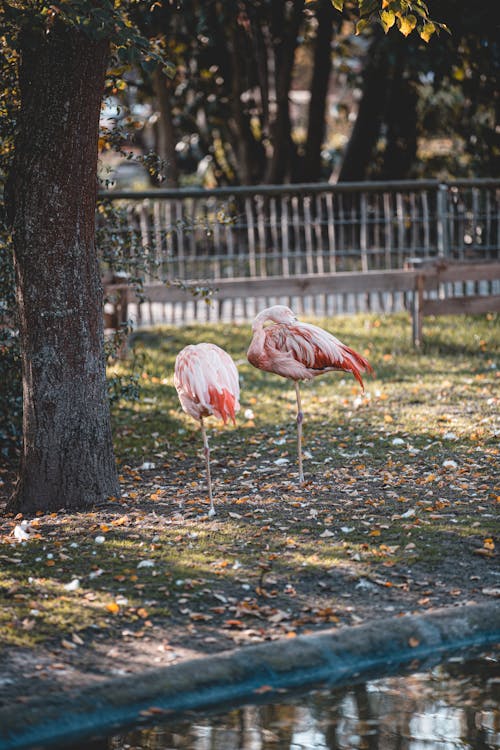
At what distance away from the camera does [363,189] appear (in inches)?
563

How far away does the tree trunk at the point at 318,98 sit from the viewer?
63.4ft

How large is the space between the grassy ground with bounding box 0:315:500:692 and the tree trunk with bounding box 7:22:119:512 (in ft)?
1.15

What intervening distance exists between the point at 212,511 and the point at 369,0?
344 cm

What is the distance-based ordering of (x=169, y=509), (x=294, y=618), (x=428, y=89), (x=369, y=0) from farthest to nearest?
(x=428, y=89) → (x=169, y=509) → (x=369, y=0) → (x=294, y=618)

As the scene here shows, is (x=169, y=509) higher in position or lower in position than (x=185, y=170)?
Answer: lower

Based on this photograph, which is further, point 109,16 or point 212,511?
point 212,511

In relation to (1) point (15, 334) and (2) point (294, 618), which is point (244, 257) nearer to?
(1) point (15, 334)

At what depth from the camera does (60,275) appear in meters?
6.96

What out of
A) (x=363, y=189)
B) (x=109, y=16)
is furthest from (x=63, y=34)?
(x=363, y=189)

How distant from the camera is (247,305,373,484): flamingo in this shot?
745cm

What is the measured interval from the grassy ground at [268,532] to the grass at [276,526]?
0.01 meters

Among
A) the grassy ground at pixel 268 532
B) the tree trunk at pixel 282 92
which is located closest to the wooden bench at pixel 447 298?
the grassy ground at pixel 268 532

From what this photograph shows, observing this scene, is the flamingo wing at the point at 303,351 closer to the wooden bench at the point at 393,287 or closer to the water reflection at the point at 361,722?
the water reflection at the point at 361,722

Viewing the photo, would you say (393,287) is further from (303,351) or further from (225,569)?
(225,569)
